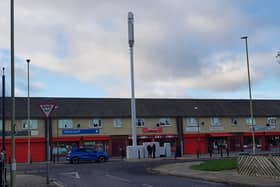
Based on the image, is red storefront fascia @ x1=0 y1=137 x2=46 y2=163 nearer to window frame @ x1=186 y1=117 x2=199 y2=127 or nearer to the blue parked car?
the blue parked car

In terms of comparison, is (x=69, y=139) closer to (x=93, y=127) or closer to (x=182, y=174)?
(x=93, y=127)

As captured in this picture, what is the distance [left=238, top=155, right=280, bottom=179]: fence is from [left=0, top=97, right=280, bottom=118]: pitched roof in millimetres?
42104

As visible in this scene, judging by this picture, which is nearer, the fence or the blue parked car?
the fence

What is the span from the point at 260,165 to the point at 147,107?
4797cm

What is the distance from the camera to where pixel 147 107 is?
231ft

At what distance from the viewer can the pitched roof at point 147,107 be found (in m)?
64.7

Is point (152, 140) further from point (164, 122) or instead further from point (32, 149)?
point (32, 149)

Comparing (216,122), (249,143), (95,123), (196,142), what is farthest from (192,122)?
(95,123)

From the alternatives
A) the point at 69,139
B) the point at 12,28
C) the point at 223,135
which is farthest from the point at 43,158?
the point at 12,28

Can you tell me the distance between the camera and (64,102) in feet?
222

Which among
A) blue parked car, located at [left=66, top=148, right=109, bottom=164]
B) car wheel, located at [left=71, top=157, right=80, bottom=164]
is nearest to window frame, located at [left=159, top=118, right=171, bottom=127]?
blue parked car, located at [left=66, top=148, right=109, bottom=164]

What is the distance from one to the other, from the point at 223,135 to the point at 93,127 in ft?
62.2

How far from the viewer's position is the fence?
21250mm

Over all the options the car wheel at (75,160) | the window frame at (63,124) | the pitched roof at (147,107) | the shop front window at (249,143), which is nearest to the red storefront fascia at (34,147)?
the window frame at (63,124)
